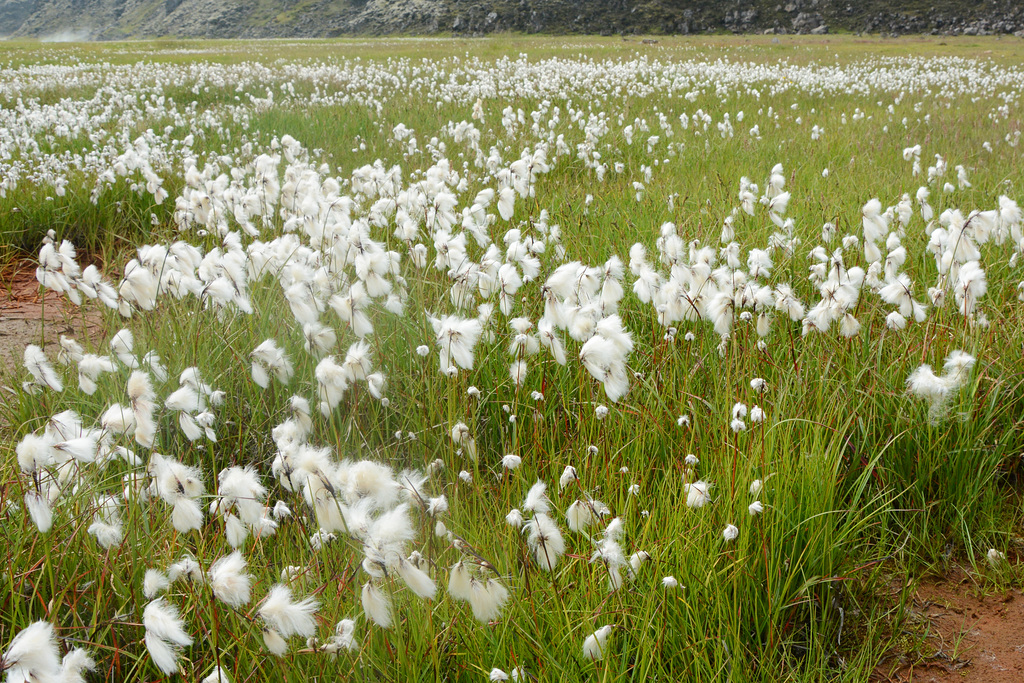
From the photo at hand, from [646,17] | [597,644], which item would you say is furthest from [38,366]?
[646,17]

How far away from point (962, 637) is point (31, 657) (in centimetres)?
238

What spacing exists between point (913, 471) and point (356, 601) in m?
2.10

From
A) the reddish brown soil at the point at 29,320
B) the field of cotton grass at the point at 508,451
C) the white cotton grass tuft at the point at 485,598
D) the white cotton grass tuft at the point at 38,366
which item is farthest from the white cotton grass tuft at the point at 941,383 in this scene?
the reddish brown soil at the point at 29,320

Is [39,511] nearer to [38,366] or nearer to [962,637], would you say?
[38,366]

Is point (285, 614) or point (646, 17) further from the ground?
point (646, 17)

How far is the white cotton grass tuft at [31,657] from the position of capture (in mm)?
1186

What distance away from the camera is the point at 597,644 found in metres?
1.61

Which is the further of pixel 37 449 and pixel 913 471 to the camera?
pixel 913 471

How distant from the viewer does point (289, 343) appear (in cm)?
324

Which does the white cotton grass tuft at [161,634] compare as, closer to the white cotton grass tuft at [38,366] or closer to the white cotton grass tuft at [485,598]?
the white cotton grass tuft at [485,598]

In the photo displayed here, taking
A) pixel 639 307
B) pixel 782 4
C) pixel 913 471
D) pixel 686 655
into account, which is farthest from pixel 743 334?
pixel 782 4

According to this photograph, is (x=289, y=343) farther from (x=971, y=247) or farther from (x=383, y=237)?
(x=971, y=247)

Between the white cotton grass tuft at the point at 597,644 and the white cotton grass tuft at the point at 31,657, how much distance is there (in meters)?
1.06

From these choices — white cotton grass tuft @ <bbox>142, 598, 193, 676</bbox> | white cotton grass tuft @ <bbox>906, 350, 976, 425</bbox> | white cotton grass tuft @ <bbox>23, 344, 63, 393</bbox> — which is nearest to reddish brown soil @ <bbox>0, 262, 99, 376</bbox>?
white cotton grass tuft @ <bbox>23, 344, 63, 393</bbox>
